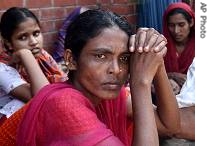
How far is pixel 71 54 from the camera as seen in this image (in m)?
1.70

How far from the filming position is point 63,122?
1.47 metres

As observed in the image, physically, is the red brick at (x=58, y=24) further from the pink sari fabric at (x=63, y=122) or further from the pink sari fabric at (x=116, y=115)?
the pink sari fabric at (x=63, y=122)

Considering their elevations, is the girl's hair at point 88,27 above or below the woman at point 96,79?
above

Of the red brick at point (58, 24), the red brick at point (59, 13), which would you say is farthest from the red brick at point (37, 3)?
the red brick at point (58, 24)

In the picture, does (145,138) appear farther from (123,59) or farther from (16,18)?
(16,18)

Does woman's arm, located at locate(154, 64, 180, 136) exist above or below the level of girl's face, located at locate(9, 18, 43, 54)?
below

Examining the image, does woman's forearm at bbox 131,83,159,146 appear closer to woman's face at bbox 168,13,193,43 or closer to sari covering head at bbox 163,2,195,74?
sari covering head at bbox 163,2,195,74

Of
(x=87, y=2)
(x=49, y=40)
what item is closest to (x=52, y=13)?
(x=49, y=40)

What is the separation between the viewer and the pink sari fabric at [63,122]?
144 cm

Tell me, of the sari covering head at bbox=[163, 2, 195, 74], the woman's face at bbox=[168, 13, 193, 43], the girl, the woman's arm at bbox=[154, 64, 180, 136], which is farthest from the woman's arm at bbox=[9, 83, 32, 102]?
the woman's face at bbox=[168, 13, 193, 43]

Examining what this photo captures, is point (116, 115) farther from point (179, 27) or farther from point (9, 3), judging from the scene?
point (179, 27)

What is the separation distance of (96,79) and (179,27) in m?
3.27

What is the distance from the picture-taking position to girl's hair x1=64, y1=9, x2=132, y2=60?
1.62 metres
